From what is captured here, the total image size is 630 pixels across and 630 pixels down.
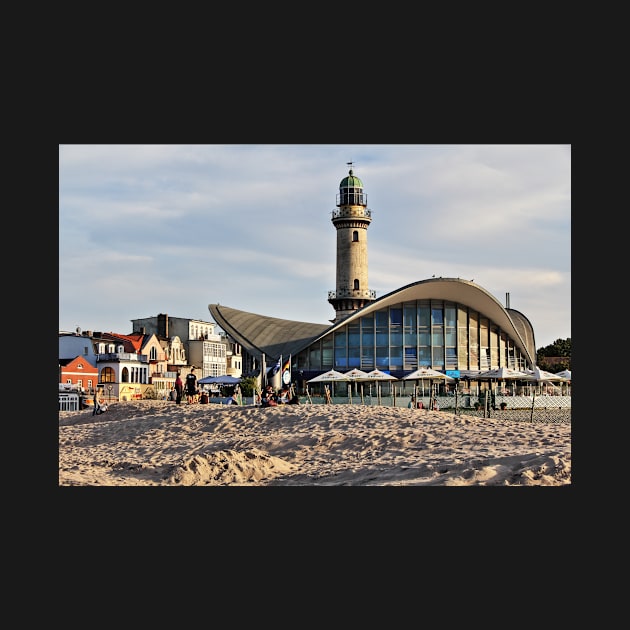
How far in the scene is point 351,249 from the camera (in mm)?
48031

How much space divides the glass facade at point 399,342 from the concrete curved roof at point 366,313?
47 cm

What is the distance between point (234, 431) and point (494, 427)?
6.54 metres

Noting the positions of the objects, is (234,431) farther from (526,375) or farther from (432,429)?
(526,375)

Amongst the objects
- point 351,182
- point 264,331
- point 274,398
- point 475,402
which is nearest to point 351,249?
point 351,182

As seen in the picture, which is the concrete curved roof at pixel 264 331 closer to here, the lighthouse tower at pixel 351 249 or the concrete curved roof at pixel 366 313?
the concrete curved roof at pixel 366 313

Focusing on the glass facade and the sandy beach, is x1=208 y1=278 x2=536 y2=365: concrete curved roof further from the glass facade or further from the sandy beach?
the sandy beach

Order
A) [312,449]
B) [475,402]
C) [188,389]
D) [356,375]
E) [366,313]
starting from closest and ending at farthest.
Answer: [312,449] < [188,389] < [475,402] < [356,375] < [366,313]

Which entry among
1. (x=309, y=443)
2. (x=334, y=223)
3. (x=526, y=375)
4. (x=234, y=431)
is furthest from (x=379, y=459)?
(x=334, y=223)

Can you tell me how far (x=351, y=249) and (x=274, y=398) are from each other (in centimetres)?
2346

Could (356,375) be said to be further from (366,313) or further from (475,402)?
(366,313)

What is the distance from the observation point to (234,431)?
847 inches

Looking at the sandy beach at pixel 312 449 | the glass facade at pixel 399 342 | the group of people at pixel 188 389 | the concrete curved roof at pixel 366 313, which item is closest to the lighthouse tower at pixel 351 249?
the concrete curved roof at pixel 366 313

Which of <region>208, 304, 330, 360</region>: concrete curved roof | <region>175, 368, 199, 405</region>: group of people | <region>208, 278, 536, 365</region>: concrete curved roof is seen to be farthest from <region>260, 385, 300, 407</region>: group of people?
<region>208, 304, 330, 360</region>: concrete curved roof
